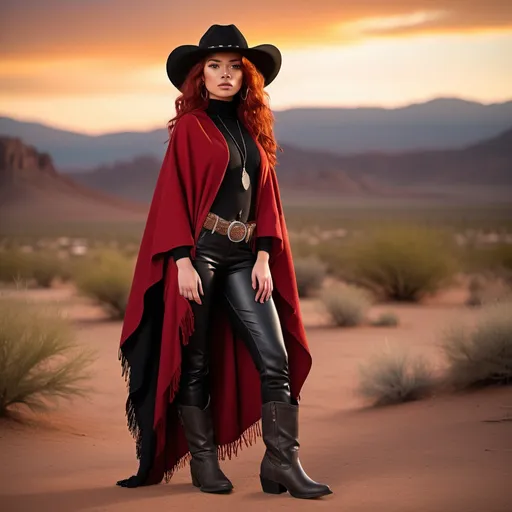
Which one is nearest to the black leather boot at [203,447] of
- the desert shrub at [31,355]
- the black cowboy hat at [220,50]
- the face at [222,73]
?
the face at [222,73]

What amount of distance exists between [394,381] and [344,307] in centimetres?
655

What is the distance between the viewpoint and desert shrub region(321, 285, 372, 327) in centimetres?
1551

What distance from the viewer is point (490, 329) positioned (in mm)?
8820

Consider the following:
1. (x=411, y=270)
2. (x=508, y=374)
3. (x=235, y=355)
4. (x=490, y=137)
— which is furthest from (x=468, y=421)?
(x=490, y=137)

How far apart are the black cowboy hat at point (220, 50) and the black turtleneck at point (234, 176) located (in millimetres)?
234

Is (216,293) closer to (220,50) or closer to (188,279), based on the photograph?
(188,279)

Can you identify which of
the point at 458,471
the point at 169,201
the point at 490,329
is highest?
the point at 169,201

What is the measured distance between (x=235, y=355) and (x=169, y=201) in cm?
94

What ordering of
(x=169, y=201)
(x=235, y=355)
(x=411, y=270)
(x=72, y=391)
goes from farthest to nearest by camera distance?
1. (x=411, y=270)
2. (x=72, y=391)
3. (x=235, y=355)
4. (x=169, y=201)

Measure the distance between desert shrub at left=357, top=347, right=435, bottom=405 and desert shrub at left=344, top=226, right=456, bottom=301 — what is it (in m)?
10.3

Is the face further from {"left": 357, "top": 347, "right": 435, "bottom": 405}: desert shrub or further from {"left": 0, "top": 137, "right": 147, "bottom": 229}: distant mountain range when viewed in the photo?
{"left": 0, "top": 137, "right": 147, "bottom": 229}: distant mountain range

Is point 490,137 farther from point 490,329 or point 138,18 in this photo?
point 490,329

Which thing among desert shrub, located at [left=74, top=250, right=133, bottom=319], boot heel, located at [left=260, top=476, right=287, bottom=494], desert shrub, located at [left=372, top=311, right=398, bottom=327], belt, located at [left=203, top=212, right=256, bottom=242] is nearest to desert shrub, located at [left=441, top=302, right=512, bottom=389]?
boot heel, located at [left=260, top=476, right=287, bottom=494]

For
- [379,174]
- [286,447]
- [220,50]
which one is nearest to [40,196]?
[379,174]
